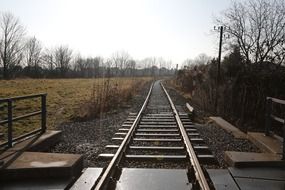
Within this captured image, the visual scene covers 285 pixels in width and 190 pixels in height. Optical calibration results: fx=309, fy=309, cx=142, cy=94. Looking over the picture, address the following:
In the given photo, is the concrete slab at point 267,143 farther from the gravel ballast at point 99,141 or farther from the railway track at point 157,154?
the railway track at point 157,154

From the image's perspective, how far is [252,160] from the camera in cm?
630

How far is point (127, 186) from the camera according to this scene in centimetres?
509

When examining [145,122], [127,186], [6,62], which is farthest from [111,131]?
[6,62]

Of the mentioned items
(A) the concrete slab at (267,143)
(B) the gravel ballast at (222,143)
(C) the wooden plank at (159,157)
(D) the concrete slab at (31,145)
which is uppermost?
(A) the concrete slab at (267,143)

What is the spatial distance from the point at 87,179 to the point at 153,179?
3.80 ft

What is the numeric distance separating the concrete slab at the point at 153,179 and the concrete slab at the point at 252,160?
116 cm

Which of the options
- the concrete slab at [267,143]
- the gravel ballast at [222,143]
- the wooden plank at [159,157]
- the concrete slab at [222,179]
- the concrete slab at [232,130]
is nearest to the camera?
the concrete slab at [222,179]

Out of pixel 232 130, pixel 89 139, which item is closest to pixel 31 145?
pixel 89 139

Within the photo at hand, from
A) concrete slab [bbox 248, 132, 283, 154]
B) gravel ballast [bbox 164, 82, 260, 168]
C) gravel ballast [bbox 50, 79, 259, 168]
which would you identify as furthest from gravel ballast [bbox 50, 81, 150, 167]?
concrete slab [bbox 248, 132, 283, 154]

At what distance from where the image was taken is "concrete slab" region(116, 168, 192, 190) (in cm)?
509

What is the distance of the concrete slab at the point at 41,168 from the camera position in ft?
17.6

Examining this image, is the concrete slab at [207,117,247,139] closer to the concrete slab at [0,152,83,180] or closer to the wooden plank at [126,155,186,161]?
the wooden plank at [126,155,186,161]

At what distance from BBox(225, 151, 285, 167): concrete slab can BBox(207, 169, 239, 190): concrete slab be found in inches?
16.9

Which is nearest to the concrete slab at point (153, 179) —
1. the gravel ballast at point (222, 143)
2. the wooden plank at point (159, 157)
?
the wooden plank at point (159, 157)
